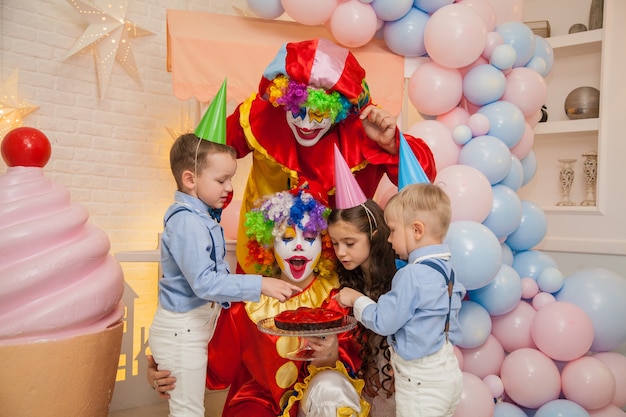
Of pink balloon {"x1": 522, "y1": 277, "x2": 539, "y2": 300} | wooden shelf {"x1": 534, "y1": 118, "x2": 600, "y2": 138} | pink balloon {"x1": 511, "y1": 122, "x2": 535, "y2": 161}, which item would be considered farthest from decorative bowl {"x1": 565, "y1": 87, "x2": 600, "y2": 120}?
pink balloon {"x1": 522, "y1": 277, "x2": 539, "y2": 300}

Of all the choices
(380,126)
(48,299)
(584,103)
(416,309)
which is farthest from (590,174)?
(48,299)

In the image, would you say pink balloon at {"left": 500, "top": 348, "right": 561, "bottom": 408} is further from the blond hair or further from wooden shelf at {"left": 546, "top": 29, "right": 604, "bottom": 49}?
wooden shelf at {"left": 546, "top": 29, "right": 604, "bottom": 49}

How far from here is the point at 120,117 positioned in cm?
438

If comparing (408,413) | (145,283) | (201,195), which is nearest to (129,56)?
(145,283)

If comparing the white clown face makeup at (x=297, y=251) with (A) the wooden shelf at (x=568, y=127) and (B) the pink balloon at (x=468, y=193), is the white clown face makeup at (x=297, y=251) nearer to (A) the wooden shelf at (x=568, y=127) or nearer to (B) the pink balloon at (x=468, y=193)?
(B) the pink balloon at (x=468, y=193)

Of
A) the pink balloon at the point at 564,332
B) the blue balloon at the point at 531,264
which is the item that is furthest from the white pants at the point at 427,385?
the blue balloon at the point at 531,264

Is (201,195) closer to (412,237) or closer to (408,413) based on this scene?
(412,237)

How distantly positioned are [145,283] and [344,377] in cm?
241

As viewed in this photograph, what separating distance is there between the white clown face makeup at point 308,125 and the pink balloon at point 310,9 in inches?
35.2

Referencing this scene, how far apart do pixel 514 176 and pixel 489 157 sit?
38cm

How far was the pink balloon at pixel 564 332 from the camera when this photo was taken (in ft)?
9.68

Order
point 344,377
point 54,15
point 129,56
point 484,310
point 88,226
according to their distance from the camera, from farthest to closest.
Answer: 1. point 129,56
2. point 54,15
3. point 484,310
4. point 88,226
5. point 344,377

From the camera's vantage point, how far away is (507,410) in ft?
9.81

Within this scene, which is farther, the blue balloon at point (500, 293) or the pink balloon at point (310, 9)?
the pink balloon at point (310, 9)
